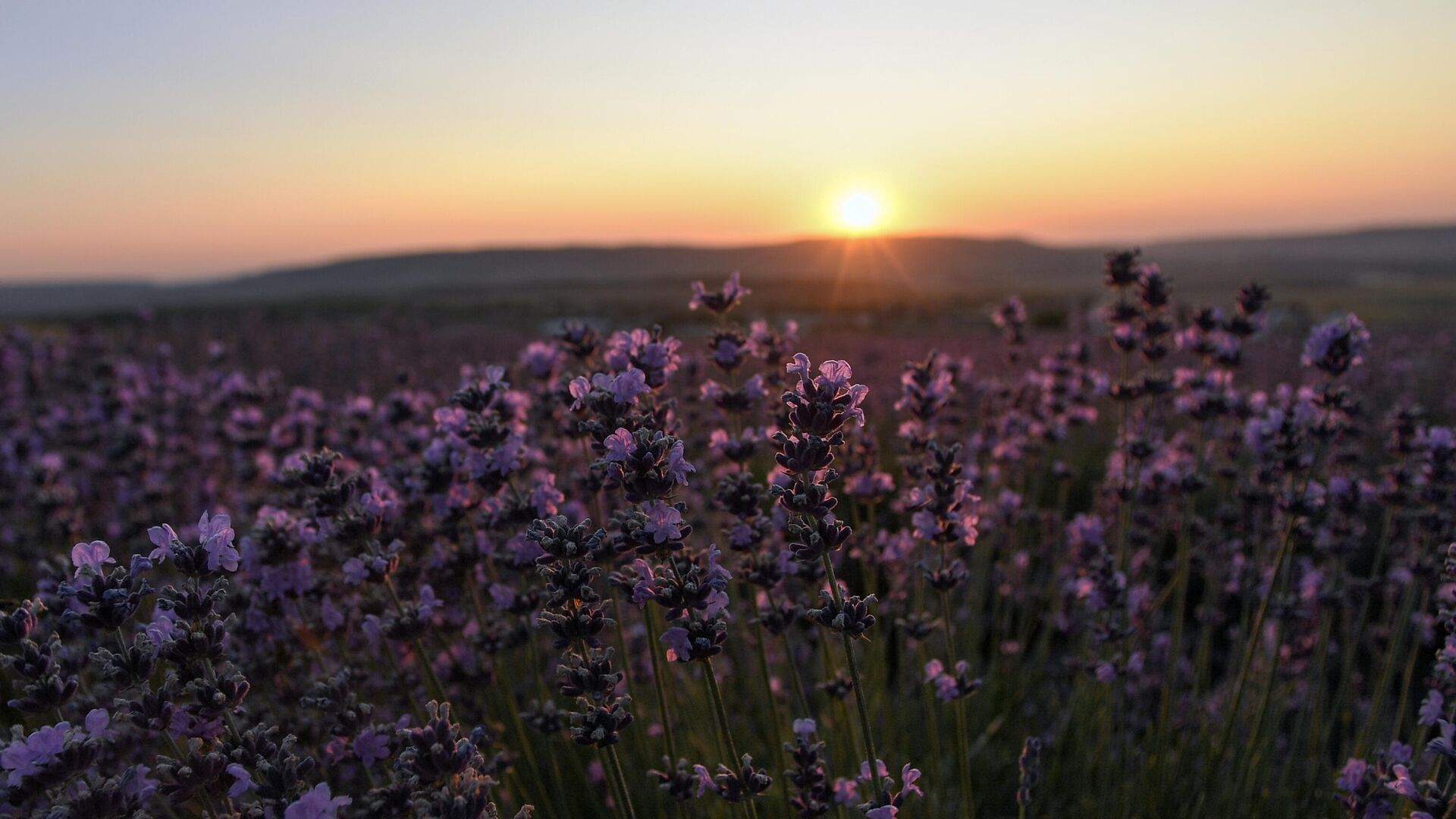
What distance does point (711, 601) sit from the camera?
1.95 metres

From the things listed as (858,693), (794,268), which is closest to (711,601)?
(858,693)

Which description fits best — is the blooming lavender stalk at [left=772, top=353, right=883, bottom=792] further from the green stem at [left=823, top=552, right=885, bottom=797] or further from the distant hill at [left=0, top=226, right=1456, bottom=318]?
the distant hill at [left=0, top=226, right=1456, bottom=318]

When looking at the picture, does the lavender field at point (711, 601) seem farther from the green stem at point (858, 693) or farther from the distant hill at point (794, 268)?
the distant hill at point (794, 268)

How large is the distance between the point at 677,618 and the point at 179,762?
4.06ft

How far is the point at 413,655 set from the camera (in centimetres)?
332

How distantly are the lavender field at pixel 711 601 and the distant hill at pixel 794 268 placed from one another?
273 feet

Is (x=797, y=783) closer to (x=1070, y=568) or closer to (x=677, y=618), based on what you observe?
(x=677, y=618)

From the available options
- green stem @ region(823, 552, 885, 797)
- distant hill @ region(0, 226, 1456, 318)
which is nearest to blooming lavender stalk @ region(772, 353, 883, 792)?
green stem @ region(823, 552, 885, 797)

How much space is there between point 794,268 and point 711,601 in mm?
121949

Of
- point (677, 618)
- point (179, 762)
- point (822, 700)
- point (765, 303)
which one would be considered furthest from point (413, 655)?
point (765, 303)

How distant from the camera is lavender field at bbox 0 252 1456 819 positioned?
73.8 inches

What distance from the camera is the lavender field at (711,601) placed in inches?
73.8

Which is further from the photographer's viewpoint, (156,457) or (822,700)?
(156,457)

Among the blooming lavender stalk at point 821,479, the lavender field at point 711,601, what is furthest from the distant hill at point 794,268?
the blooming lavender stalk at point 821,479
